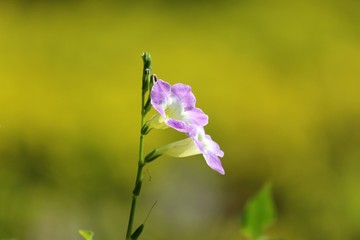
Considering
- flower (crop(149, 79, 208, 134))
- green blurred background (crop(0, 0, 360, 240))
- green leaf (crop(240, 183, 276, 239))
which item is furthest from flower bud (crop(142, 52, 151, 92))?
green blurred background (crop(0, 0, 360, 240))

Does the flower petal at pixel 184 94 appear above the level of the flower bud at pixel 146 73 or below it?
below

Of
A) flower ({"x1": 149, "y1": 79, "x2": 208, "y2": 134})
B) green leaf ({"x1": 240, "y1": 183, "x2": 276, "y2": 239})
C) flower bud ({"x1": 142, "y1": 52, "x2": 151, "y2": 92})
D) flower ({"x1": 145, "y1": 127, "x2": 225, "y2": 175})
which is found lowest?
green leaf ({"x1": 240, "y1": 183, "x2": 276, "y2": 239})

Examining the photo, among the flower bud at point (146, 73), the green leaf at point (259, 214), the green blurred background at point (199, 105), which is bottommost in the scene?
the green blurred background at point (199, 105)

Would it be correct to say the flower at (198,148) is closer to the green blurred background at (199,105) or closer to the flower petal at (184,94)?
the flower petal at (184,94)

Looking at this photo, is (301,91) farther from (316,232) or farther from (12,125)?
(12,125)

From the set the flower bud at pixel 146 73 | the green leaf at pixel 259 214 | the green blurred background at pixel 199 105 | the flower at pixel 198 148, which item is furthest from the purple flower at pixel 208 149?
the green blurred background at pixel 199 105

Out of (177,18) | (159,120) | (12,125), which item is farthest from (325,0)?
(159,120)

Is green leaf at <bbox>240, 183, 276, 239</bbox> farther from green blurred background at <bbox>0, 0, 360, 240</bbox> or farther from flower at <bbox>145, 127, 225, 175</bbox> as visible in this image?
green blurred background at <bbox>0, 0, 360, 240</bbox>
